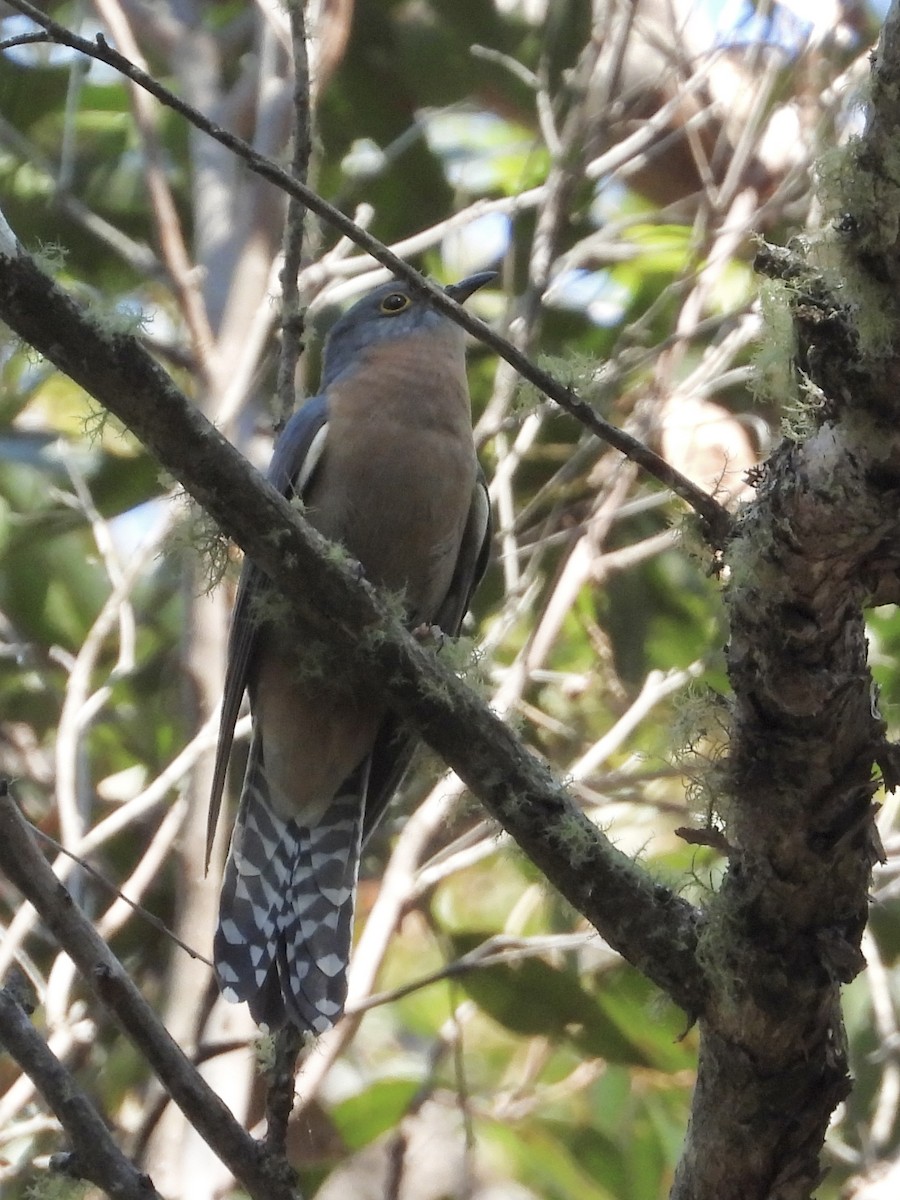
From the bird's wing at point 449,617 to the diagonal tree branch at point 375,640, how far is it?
1.37 meters

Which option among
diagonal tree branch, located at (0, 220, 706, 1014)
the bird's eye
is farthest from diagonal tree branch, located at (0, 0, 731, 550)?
the bird's eye

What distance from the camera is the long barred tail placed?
331 centimetres

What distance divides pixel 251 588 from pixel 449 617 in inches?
37.3

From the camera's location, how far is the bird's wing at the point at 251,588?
349 cm

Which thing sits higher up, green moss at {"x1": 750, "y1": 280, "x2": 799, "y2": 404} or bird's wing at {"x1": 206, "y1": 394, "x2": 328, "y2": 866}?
bird's wing at {"x1": 206, "y1": 394, "x2": 328, "y2": 866}

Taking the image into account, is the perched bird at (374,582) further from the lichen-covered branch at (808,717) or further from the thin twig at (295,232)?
the lichen-covered branch at (808,717)

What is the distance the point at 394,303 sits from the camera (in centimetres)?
459

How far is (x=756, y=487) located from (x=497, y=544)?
8.94 ft

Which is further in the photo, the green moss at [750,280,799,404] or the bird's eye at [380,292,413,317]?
the bird's eye at [380,292,413,317]

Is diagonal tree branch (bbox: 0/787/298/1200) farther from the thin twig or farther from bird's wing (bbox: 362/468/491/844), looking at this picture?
bird's wing (bbox: 362/468/491/844)

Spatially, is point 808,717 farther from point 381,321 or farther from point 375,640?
point 381,321

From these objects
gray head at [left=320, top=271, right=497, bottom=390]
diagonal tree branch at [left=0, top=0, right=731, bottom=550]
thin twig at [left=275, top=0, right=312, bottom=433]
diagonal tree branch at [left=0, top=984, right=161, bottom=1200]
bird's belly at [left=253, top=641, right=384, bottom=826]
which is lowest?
diagonal tree branch at [left=0, top=984, right=161, bottom=1200]

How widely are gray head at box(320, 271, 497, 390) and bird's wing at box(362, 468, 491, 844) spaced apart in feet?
1.84

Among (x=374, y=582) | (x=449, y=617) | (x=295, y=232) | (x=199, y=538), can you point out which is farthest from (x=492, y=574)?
(x=199, y=538)
